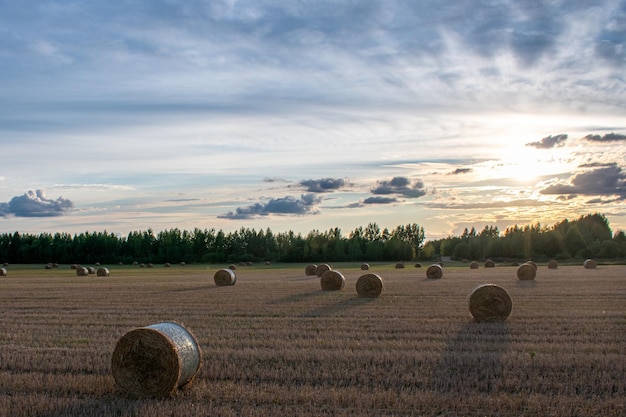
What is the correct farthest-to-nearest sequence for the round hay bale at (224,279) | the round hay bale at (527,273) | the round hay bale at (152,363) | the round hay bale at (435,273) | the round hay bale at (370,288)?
the round hay bale at (435,273) < the round hay bale at (527,273) < the round hay bale at (224,279) < the round hay bale at (370,288) < the round hay bale at (152,363)

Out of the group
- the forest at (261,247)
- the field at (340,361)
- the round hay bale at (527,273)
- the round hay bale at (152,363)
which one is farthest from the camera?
the forest at (261,247)

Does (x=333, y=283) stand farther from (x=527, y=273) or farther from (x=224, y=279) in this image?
(x=527, y=273)

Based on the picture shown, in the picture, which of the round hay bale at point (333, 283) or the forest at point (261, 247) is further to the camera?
the forest at point (261, 247)

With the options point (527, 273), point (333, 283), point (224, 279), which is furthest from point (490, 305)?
point (527, 273)

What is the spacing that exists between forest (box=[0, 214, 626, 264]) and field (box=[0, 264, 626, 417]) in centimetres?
8027

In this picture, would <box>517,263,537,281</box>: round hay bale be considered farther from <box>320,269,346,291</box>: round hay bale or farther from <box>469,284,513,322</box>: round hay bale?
<box>469,284,513,322</box>: round hay bale

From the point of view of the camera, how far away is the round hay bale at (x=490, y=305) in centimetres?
1582

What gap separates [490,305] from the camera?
1584 cm

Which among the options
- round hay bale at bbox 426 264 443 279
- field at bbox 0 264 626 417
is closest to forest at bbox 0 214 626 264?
round hay bale at bbox 426 264 443 279

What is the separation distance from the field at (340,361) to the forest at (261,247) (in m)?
80.3

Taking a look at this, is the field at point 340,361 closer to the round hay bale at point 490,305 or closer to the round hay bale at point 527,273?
the round hay bale at point 490,305

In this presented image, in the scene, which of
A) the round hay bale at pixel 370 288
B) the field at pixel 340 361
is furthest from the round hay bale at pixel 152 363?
the round hay bale at pixel 370 288

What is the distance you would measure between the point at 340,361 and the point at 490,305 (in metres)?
6.50

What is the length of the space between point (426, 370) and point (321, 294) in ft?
44.6
